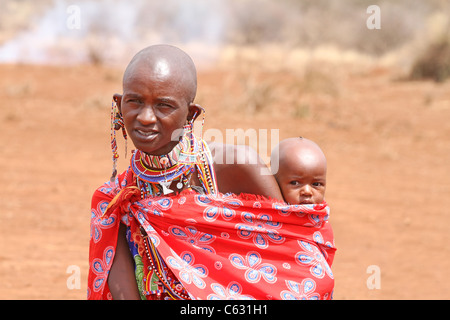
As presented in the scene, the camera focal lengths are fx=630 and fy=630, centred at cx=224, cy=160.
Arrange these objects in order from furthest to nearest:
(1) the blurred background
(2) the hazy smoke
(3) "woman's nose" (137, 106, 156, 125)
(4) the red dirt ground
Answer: (2) the hazy smoke
(1) the blurred background
(4) the red dirt ground
(3) "woman's nose" (137, 106, 156, 125)

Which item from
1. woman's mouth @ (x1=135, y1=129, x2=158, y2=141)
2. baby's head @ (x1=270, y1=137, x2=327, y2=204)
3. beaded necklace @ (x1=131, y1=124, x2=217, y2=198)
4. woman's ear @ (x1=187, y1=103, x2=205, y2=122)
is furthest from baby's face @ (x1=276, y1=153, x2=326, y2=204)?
woman's mouth @ (x1=135, y1=129, x2=158, y2=141)

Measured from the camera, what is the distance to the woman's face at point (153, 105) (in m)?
2.50

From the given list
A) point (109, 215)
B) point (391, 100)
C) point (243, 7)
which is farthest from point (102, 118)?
point (243, 7)

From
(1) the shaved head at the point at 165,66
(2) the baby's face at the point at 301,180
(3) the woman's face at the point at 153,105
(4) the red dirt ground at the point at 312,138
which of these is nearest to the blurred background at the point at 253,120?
(4) the red dirt ground at the point at 312,138

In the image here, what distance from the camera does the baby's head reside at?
3004 mm

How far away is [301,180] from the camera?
3.03 metres

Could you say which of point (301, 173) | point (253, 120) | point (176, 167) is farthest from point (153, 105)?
point (253, 120)

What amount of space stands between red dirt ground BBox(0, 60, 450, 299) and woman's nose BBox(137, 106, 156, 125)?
2.88 m

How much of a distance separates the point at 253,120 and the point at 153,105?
34.2 feet

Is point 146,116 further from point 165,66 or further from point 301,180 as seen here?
point 301,180

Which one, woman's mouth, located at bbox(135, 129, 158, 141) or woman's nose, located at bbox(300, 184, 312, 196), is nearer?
woman's mouth, located at bbox(135, 129, 158, 141)

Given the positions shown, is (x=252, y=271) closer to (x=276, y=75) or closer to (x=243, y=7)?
(x=276, y=75)

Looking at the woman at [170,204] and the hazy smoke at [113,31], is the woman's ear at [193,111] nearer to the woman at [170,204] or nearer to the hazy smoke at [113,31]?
the woman at [170,204]

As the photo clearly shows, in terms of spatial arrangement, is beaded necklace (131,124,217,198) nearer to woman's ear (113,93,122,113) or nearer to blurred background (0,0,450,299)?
woman's ear (113,93,122,113)
